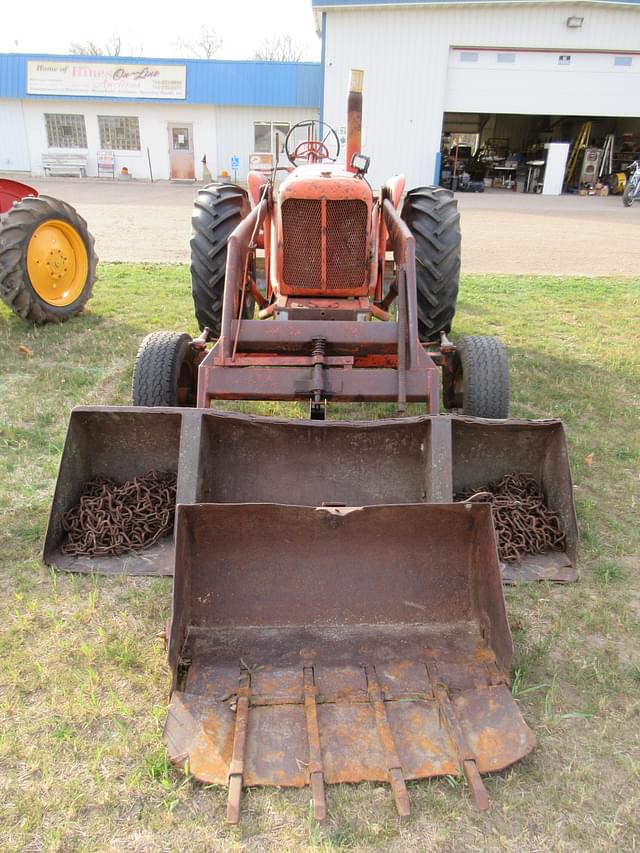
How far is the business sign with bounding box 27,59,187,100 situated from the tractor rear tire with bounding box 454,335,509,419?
87.2ft

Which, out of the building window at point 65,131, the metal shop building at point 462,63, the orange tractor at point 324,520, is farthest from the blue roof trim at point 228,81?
the orange tractor at point 324,520

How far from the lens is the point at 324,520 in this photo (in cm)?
254

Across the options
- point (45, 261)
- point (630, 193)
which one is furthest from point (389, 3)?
point (45, 261)

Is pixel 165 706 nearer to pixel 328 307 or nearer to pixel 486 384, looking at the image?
pixel 486 384

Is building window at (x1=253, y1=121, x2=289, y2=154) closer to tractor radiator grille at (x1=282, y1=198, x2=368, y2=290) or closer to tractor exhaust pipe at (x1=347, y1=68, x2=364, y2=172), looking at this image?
tractor exhaust pipe at (x1=347, y1=68, x2=364, y2=172)

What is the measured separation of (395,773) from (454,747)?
22 centimetres

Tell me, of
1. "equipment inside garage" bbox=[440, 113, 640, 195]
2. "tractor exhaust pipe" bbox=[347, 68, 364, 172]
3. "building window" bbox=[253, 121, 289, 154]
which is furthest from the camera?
"building window" bbox=[253, 121, 289, 154]

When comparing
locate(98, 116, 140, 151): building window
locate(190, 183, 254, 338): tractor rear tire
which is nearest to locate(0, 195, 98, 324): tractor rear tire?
locate(190, 183, 254, 338): tractor rear tire

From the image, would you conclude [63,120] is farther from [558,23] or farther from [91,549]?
[91,549]

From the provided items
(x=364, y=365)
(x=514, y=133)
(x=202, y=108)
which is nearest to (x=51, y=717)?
(x=364, y=365)

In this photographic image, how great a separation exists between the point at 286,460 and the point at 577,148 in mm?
28478

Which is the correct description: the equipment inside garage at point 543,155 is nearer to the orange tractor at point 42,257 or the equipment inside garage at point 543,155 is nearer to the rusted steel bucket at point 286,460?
the orange tractor at point 42,257

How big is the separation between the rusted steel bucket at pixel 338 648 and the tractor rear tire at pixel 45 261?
4661 mm

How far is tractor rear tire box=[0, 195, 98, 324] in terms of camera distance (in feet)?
19.8
